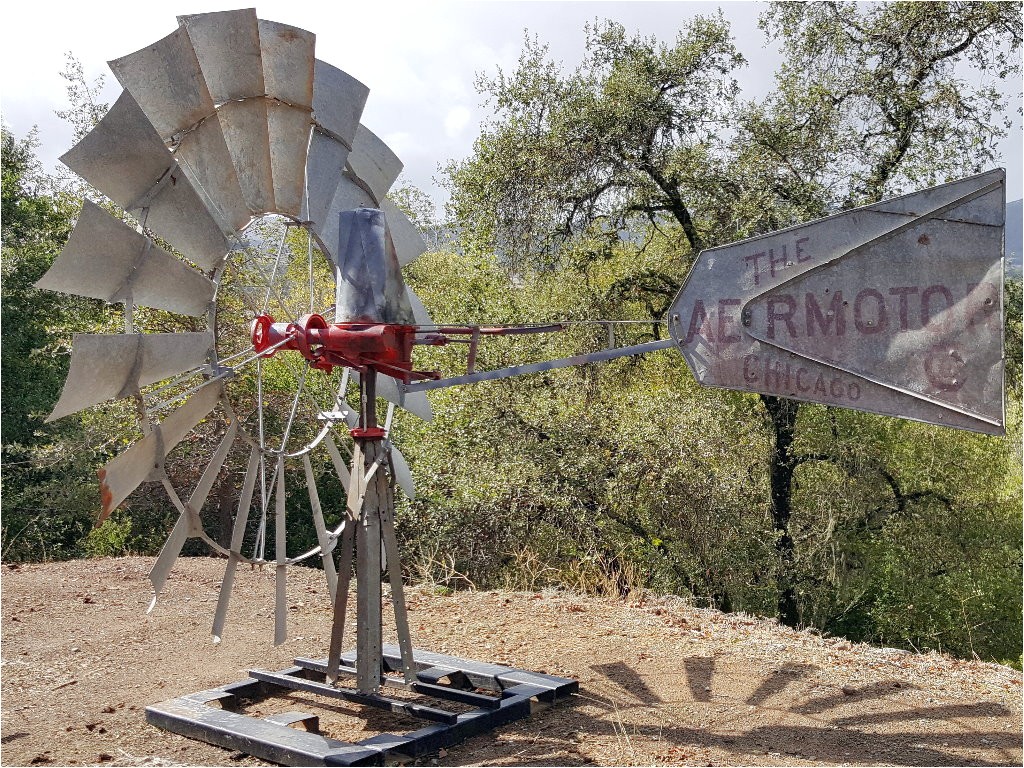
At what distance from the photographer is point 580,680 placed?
561 centimetres

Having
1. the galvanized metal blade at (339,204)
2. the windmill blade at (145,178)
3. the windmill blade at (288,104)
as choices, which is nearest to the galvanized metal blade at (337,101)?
the windmill blade at (288,104)

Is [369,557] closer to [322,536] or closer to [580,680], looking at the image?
[322,536]

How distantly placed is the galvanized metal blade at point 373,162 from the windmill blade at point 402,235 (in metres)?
0.13

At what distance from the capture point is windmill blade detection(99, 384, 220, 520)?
179 inches

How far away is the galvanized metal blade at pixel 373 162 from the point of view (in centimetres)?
555

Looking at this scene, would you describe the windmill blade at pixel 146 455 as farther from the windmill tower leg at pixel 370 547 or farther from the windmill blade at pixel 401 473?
the windmill blade at pixel 401 473

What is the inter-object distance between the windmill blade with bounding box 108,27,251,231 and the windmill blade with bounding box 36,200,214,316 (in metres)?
0.41

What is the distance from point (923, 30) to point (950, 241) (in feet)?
28.3

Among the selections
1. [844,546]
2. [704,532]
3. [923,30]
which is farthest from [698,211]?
[844,546]

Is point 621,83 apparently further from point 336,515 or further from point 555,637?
→ point 336,515

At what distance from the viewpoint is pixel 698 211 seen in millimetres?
12055

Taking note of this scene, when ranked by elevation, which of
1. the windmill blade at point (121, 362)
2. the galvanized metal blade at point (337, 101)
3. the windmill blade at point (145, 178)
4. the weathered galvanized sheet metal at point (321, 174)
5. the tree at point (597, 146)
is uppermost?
the tree at point (597, 146)

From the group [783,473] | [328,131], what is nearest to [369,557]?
[328,131]

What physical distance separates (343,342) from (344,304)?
0.73ft
